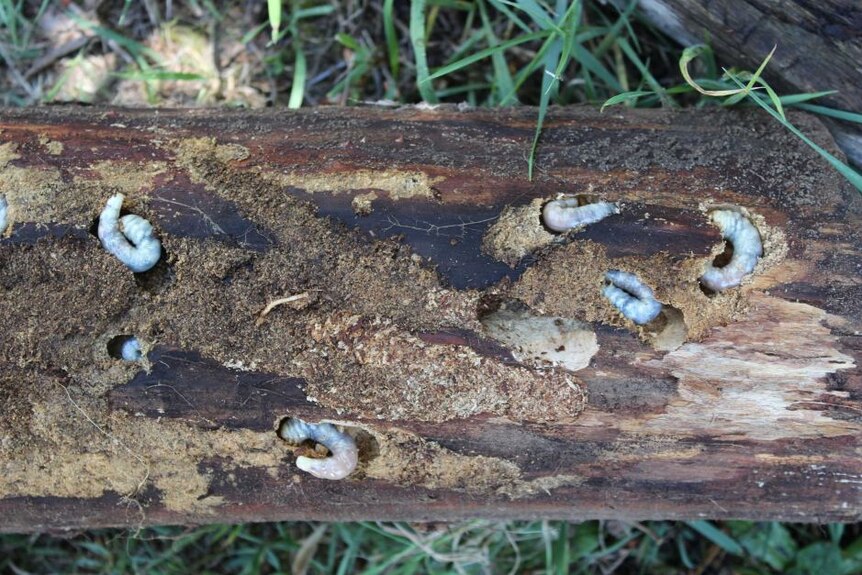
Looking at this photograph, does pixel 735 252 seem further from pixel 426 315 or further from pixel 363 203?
pixel 363 203

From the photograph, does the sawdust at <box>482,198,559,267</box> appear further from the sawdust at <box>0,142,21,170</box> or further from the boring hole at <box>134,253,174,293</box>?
the sawdust at <box>0,142,21,170</box>

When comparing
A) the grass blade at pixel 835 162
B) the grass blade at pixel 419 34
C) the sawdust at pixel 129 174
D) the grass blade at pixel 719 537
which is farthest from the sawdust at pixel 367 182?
the grass blade at pixel 719 537

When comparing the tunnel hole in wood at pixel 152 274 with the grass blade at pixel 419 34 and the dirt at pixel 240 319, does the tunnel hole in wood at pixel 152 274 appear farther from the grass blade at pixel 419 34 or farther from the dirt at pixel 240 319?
the grass blade at pixel 419 34

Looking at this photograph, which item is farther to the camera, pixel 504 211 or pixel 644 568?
pixel 644 568

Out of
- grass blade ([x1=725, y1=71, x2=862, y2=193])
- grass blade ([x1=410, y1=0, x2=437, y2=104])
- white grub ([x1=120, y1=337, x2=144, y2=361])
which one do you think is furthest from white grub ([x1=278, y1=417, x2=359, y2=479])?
grass blade ([x1=725, y1=71, x2=862, y2=193])

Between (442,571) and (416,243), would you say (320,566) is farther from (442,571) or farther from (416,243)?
(416,243)

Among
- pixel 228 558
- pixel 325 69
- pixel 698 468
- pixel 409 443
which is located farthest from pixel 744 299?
pixel 228 558
